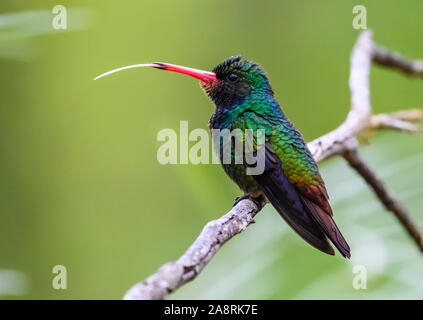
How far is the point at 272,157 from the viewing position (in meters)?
3.18

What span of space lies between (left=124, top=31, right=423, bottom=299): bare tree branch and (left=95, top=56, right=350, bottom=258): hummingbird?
17 cm

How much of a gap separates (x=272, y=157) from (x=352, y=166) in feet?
1.92

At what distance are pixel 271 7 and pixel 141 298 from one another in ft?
19.6

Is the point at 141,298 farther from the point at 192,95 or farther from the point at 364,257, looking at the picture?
the point at 192,95

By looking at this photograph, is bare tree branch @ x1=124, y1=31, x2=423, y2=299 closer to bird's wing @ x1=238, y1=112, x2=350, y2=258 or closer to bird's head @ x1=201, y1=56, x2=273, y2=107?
bird's wing @ x1=238, y1=112, x2=350, y2=258

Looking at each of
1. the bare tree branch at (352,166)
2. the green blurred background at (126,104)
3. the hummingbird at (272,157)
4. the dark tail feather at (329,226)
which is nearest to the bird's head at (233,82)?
the hummingbird at (272,157)

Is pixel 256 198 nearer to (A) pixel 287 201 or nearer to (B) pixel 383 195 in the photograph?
(A) pixel 287 201

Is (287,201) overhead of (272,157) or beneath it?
beneath

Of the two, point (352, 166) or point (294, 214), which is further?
point (352, 166)

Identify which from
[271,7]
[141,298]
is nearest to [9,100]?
[271,7]

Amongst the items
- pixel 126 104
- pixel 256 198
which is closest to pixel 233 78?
pixel 256 198

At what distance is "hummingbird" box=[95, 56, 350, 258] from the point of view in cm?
285

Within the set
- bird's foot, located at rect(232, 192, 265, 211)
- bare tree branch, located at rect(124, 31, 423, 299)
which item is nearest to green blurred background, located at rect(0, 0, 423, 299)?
bare tree branch, located at rect(124, 31, 423, 299)

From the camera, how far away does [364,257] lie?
231 centimetres
